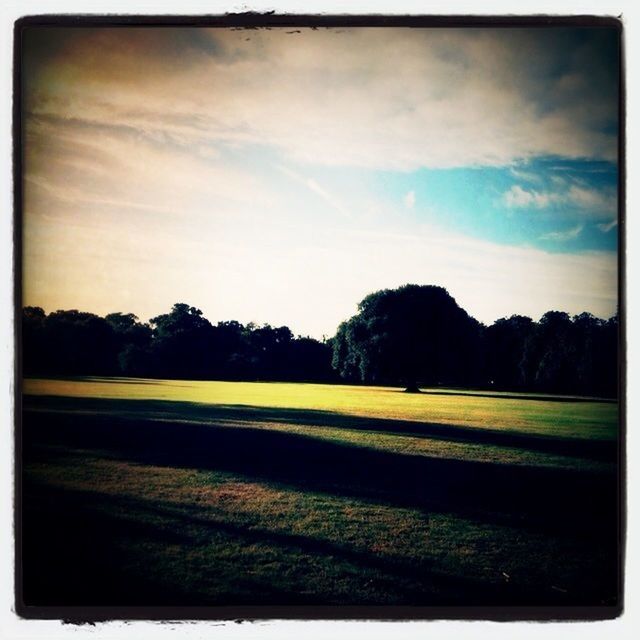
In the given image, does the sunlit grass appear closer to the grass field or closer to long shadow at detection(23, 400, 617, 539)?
long shadow at detection(23, 400, 617, 539)

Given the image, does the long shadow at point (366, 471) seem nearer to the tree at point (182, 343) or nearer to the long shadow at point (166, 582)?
the long shadow at point (166, 582)

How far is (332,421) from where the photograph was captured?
11.8 metres

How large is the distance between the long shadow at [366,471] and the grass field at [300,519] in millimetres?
38

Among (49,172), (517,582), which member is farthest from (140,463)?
(517,582)

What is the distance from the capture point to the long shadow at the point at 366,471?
5.89 m

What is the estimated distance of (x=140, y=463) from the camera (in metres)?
7.10

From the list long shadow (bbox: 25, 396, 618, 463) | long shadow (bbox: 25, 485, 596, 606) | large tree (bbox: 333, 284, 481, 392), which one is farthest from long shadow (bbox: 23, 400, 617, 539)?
large tree (bbox: 333, 284, 481, 392)

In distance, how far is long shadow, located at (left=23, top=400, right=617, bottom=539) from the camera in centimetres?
589

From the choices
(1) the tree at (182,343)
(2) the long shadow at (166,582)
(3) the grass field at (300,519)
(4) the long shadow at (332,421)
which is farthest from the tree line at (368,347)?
(2) the long shadow at (166,582)

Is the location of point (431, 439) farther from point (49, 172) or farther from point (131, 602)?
point (49, 172)

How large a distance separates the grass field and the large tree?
681cm

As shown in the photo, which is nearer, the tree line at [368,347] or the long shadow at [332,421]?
the tree line at [368,347]

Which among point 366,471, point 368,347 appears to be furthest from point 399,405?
point 366,471

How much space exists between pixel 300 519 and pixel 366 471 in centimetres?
210
